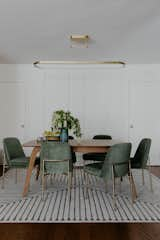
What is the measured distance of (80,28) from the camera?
3627mm

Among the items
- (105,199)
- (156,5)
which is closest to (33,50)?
(156,5)

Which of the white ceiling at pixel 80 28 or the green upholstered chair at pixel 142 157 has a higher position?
the white ceiling at pixel 80 28

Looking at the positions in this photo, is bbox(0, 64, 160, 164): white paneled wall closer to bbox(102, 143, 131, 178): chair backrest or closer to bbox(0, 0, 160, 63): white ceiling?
bbox(0, 0, 160, 63): white ceiling

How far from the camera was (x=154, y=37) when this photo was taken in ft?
13.1

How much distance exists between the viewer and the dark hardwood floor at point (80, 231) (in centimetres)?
217

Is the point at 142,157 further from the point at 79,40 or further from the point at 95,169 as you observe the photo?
the point at 79,40

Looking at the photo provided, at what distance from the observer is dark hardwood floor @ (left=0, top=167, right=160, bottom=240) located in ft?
7.11

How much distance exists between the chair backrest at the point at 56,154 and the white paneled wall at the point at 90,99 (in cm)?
272

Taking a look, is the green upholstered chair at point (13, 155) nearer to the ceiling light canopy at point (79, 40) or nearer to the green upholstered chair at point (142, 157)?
the green upholstered chair at point (142, 157)

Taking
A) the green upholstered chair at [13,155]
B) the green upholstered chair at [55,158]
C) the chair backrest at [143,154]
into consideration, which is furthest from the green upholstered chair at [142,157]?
the green upholstered chair at [13,155]

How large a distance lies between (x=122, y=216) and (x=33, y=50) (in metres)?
3.58

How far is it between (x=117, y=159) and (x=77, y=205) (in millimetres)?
762

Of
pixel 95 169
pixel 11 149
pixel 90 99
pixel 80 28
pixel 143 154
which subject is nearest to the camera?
pixel 95 169

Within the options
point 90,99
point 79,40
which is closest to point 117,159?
point 79,40
